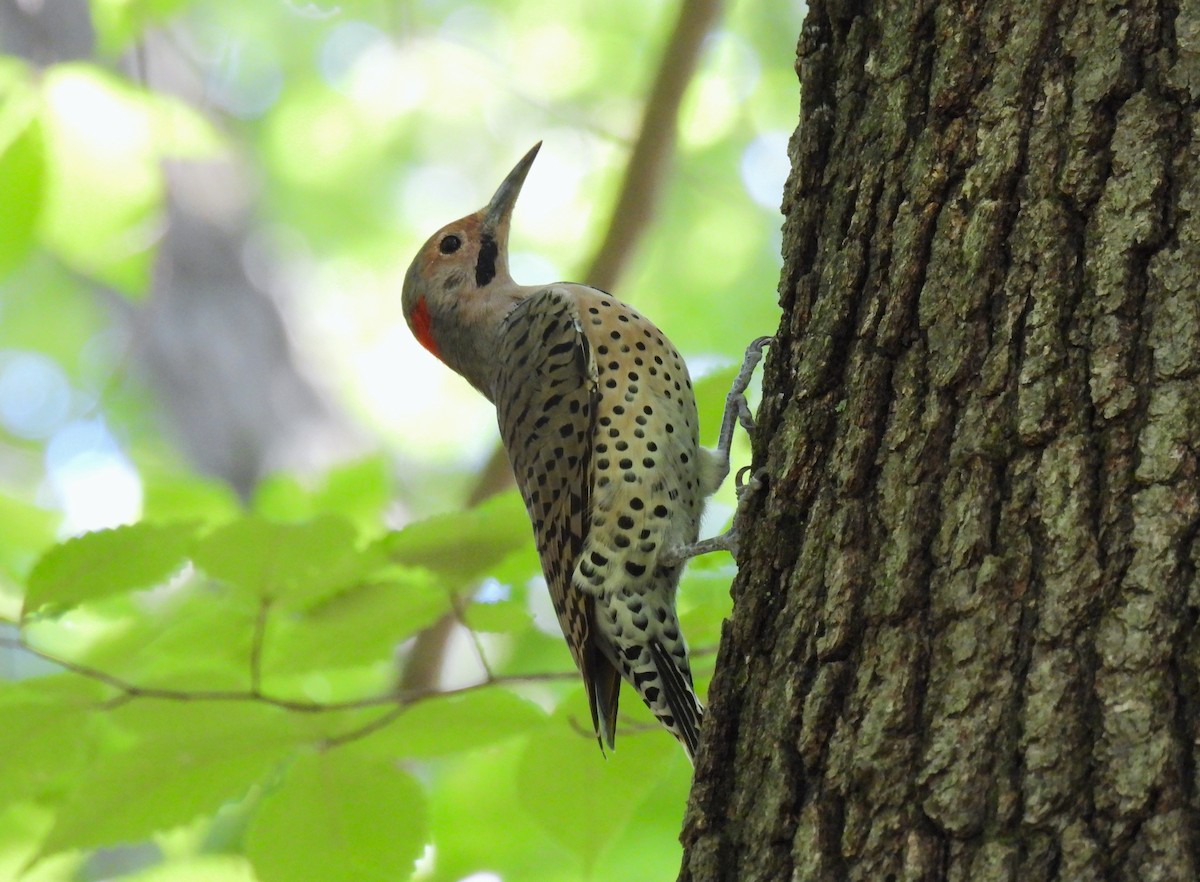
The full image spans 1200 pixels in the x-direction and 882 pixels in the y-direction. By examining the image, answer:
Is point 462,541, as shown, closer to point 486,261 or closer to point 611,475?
point 611,475

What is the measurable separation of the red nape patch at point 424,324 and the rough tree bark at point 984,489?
3019mm

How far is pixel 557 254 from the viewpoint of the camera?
940 centimetres

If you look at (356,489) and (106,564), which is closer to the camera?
(106,564)

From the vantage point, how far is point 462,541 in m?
2.77

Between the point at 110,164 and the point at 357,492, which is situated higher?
the point at 110,164

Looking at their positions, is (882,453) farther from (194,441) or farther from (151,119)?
(194,441)

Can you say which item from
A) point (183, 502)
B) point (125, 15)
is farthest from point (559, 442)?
point (125, 15)

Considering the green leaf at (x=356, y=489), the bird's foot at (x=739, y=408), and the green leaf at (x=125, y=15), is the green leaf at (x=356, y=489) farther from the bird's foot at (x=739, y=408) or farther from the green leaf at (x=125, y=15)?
the green leaf at (x=125, y=15)

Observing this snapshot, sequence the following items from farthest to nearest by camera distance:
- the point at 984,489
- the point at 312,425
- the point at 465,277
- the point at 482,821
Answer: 1. the point at 312,425
2. the point at 465,277
3. the point at 482,821
4. the point at 984,489

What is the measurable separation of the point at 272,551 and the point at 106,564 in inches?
12.9

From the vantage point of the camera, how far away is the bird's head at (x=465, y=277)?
15.9ft

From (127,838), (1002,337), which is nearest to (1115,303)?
(1002,337)

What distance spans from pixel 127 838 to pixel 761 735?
1.47 metres

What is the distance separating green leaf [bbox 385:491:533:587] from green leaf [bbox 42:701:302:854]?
462 mm
